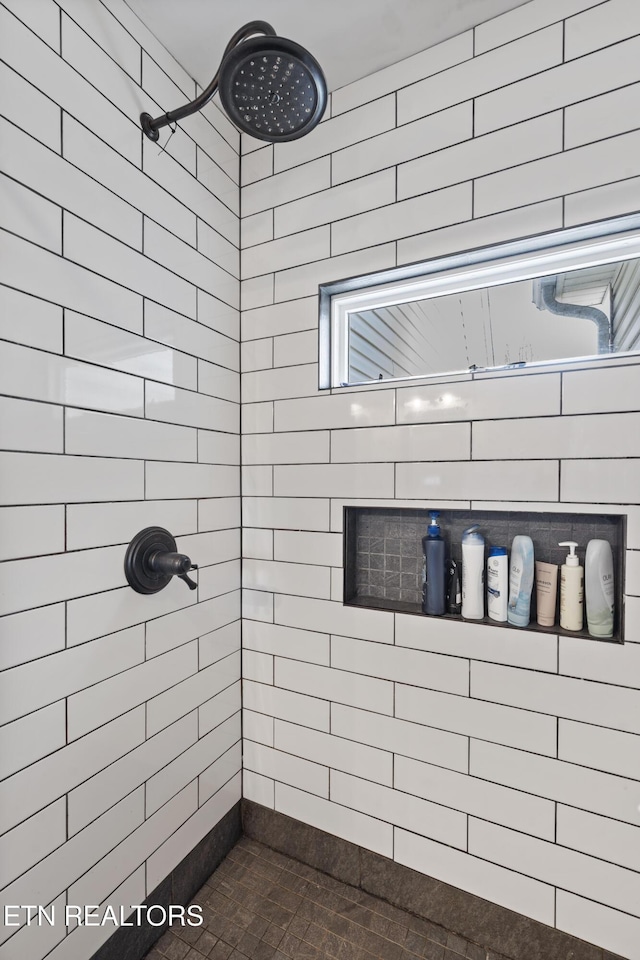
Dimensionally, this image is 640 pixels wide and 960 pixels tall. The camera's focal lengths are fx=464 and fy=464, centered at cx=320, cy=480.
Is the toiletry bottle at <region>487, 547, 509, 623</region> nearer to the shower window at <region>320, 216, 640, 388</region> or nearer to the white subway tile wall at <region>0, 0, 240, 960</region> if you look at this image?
the shower window at <region>320, 216, 640, 388</region>

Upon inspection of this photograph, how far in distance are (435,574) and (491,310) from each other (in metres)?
0.70

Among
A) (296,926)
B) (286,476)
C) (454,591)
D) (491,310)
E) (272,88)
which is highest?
(272,88)

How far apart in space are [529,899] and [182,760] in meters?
0.89

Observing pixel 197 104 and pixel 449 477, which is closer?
pixel 197 104

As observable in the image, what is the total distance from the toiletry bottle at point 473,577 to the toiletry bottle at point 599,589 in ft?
0.75

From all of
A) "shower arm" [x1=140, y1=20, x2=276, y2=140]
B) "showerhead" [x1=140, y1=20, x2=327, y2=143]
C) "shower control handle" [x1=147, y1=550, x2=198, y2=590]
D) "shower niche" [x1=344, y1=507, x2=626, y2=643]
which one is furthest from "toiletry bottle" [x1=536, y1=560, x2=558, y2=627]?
"shower arm" [x1=140, y1=20, x2=276, y2=140]

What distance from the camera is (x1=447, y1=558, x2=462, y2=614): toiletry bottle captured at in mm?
1192

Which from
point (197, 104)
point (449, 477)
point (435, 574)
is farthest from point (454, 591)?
point (197, 104)

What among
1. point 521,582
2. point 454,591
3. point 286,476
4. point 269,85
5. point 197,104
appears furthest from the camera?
point 286,476

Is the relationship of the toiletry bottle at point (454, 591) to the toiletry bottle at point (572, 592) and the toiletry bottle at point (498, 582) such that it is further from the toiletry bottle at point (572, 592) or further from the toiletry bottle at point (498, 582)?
the toiletry bottle at point (572, 592)

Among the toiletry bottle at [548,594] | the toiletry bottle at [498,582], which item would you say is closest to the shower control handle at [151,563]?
the toiletry bottle at [498,582]

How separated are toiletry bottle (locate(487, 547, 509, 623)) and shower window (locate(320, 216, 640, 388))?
1.48 feet

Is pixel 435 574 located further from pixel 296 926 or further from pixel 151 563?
pixel 296 926

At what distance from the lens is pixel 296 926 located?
1.17m
